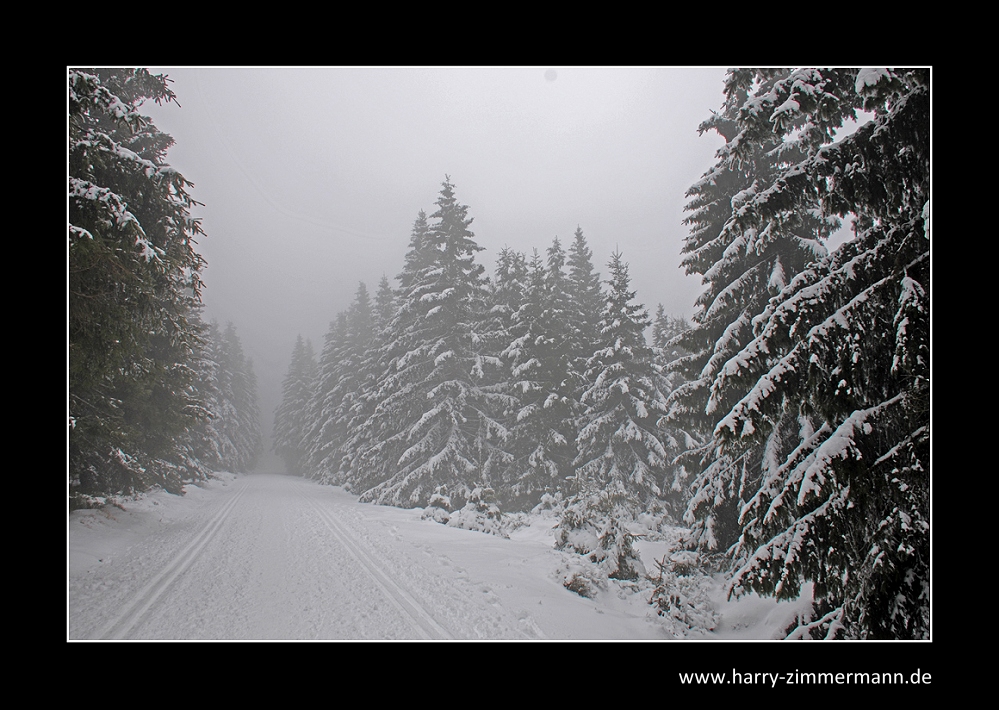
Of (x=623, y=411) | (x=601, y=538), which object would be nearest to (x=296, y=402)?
(x=623, y=411)

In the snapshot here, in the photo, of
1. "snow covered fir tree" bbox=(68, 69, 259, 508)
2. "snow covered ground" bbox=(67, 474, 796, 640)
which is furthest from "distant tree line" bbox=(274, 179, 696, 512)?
"snow covered fir tree" bbox=(68, 69, 259, 508)

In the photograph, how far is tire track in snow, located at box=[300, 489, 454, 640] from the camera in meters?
5.73

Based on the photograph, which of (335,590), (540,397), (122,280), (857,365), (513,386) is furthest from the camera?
(540,397)

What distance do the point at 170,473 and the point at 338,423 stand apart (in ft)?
50.7

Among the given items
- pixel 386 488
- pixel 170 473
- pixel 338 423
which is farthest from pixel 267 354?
pixel 386 488

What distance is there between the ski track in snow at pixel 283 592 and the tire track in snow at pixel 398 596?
0.02 meters

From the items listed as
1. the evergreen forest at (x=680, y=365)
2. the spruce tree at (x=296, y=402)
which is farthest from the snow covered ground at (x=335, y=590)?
the spruce tree at (x=296, y=402)

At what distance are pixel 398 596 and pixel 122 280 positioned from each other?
23.0ft

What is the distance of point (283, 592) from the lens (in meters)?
6.95

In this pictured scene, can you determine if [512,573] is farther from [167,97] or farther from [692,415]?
[167,97]

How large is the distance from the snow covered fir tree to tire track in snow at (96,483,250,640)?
3.14 m

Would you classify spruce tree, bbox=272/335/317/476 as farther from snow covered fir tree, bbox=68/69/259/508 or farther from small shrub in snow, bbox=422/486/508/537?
small shrub in snow, bbox=422/486/508/537

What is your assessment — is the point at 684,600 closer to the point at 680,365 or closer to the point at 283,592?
the point at 680,365
